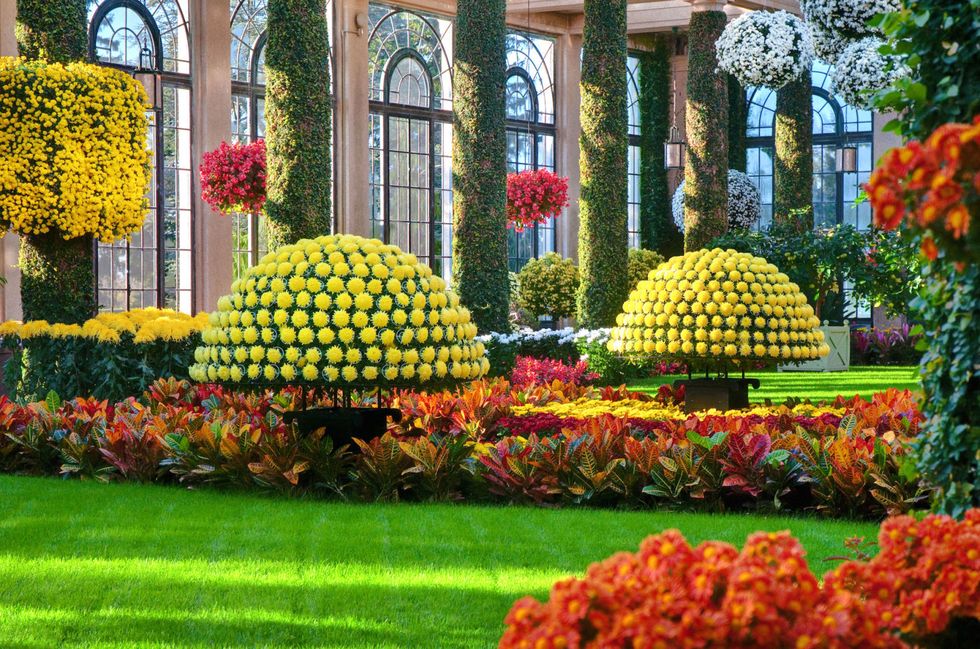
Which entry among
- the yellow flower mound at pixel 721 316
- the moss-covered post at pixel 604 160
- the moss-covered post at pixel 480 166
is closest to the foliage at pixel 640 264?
the moss-covered post at pixel 604 160

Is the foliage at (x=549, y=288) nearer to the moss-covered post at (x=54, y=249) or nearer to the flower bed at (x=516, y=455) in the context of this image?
the moss-covered post at (x=54, y=249)

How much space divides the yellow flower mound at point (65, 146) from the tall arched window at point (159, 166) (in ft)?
17.3

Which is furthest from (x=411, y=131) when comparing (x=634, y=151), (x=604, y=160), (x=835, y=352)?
(x=835, y=352)

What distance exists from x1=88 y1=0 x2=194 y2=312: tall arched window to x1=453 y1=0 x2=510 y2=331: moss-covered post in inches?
165

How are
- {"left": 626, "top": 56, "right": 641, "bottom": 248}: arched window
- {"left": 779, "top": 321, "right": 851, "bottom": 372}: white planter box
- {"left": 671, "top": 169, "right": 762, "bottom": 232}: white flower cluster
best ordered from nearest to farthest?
{"left": 779, "top": 321, "right": 851, "bottom": 372}: white planter box
{"left": 671, "top": 169, "right": 762, "bottom": 232}: white flower cluster
{"left": 626, "top": 56, "right": 641, "bottom": 248}: arched window

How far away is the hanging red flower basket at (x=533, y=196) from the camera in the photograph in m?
16.9

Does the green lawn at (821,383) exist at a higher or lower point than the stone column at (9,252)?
lower

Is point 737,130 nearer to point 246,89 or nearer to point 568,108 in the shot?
point 568,108

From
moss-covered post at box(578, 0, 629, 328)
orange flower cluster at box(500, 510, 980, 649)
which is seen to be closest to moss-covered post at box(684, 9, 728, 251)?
moss-covered post at box(578, 0, 629, 328)

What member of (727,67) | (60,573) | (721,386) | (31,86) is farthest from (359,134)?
(60,573)

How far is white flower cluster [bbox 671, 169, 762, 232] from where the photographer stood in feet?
69.2

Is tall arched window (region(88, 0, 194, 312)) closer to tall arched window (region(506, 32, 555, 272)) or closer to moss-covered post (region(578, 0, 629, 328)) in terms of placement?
moss-covered post (region(578, 0, 629, 328))

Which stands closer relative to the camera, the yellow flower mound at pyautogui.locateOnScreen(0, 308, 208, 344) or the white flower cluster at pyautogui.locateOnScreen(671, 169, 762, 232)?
the yellow flower mound at pyautogui.locateOnScreen(0, 308, 208, 344)

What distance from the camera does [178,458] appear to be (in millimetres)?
6543
